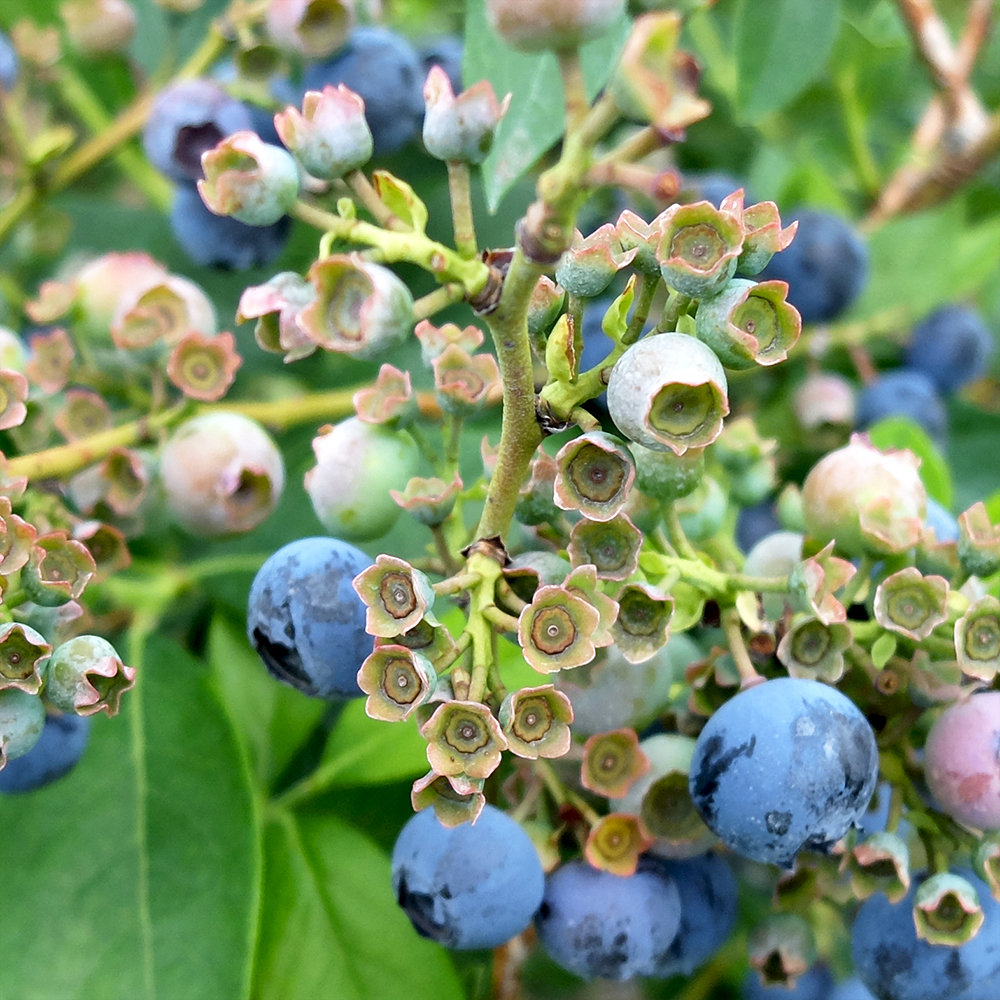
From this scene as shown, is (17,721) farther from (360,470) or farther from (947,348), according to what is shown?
(947,348)

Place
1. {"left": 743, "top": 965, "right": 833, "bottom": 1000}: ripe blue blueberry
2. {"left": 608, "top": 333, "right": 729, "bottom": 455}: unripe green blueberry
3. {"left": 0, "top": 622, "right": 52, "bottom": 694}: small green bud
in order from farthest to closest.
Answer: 1. {"left": 743, "top": 965, "right": 833, "bottom": 1000}: ripe blue blueberry
2. {"left": 0, "top": 622, "right": 52, "bottom": 694}: small green bud
3. {"left": 608, "top": 333, "right": 729, "bottom": 455}: unripe green blueberry

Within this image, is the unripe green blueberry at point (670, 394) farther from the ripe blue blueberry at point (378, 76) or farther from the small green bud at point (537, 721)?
the ripe blue blueberry at point (378, 76)

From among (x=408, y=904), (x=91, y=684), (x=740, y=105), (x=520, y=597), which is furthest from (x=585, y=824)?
(x=740, y=105)

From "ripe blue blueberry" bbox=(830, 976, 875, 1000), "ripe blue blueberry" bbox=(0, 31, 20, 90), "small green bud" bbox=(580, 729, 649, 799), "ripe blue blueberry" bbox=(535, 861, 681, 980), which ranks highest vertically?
"ripe blue blueberry" bbox=(0, 31, 20, 90)

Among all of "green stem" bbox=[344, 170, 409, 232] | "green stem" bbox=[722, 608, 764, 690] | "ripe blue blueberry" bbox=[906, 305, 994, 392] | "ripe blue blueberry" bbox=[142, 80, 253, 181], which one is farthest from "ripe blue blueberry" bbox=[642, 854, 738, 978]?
"ripe blue blueberry" bbox=[906, 305, 994, 392]

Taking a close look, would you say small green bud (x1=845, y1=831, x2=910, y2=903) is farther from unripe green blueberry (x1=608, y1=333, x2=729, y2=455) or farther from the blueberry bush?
unripe green blueberry (x1=608, y1=333, x2=729, y2=455)

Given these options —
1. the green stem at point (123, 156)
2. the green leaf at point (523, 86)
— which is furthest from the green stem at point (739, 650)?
the green stem at point (123, 156)
